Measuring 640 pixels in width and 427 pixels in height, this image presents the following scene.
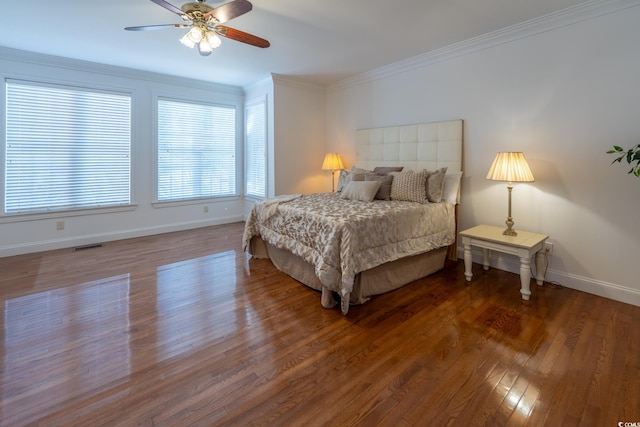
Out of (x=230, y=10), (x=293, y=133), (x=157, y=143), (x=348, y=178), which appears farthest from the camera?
(x=293, y=133)

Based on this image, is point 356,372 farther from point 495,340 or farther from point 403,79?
point 403,79

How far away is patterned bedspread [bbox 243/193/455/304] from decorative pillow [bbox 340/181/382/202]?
0.14 meters

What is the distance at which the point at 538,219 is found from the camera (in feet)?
10.3

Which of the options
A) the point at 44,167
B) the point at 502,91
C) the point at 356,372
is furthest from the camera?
the point at 44,167

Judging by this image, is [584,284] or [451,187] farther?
[451,187]

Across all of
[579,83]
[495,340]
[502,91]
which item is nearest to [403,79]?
[502,91]

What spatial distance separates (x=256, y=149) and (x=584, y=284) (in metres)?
4.85

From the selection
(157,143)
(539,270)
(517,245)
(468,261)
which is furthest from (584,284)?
(157,143)

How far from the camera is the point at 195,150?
17.8 ft

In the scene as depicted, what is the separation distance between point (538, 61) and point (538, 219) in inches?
61.4

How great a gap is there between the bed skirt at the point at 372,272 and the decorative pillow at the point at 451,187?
0.58 metres

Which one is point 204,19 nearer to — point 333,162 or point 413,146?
point 413,146

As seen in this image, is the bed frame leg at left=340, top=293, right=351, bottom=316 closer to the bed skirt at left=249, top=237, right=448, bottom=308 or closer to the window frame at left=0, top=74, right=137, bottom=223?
the bed skirt at left=249, top=237, right=448, bottom=308

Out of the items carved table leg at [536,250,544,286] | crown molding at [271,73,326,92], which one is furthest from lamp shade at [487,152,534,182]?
crown molding at [271,73,326,92]
